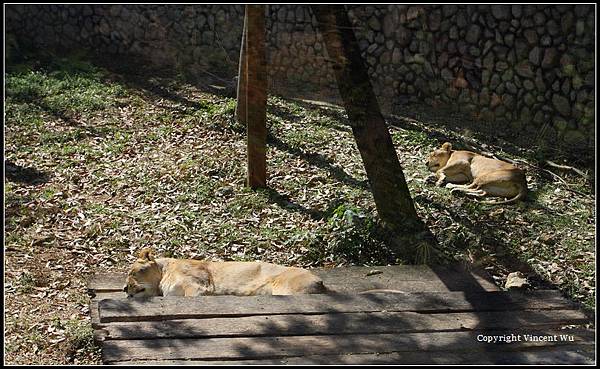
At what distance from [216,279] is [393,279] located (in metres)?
1.64

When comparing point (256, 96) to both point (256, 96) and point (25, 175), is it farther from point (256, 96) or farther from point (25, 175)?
point (25, 175)

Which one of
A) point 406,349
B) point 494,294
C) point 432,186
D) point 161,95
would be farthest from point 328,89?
point 406,349

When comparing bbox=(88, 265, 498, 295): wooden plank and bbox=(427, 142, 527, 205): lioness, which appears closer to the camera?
bbox=(88, 265, 498, 295): wooden plank

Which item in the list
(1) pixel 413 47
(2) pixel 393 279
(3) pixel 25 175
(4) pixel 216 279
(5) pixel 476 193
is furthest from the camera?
(1) pixel 413 47

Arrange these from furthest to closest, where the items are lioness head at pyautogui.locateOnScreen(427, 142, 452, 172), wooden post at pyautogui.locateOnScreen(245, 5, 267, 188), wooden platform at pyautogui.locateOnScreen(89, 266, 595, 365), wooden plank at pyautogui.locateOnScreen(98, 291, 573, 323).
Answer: lioness head at pyautogui.locateOnScreen(427, 142, 452, 172) → wooden post at pyautogui.locateOnScreen(245, 5, 267, 188) → wooden plank at pyautogui.locateOnScreen(98, 291, 573, 323) → wooden platform at pyautogui.locateOnScreen(89, 266, 595, 365)

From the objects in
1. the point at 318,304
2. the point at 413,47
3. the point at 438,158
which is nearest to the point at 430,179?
the point at 438,158

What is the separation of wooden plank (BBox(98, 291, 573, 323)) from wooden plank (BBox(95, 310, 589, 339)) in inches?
3.6

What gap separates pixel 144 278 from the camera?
8133mm

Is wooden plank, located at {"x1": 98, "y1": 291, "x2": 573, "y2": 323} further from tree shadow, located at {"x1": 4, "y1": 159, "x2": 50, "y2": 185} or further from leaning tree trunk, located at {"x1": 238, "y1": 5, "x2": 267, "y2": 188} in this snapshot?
tree shadow, located at {"x1": 4, "y1": 159, "x2": 50, "y2": 185}

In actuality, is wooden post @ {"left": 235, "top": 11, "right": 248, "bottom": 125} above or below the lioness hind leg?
above

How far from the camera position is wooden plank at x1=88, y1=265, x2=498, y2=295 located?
8227 mm

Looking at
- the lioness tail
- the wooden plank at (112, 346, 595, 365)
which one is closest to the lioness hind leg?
the lioness tail

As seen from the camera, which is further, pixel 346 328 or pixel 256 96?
pixel 256 96

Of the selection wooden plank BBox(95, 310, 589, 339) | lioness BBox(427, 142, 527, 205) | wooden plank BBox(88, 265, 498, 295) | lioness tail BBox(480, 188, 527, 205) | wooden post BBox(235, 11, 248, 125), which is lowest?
wooden plank BBox(88, 265, 498, 295)
